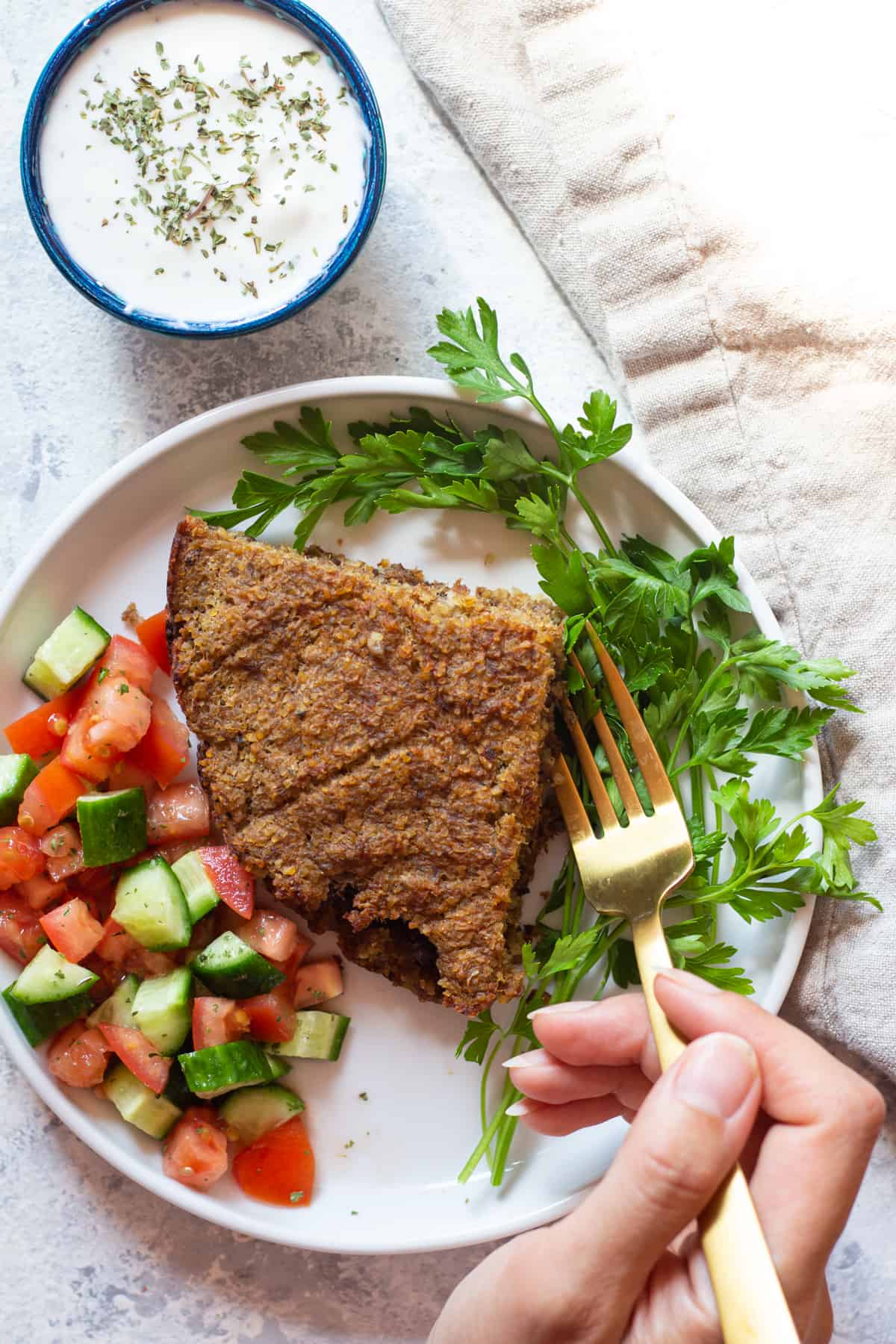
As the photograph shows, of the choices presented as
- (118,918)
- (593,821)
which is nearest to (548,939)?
(593,821)

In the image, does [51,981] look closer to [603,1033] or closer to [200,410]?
[603,1033]

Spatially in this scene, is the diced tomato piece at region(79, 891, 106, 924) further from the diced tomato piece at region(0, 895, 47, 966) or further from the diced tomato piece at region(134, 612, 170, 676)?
the diced tomato piece at region(134, 612, 170, 676)

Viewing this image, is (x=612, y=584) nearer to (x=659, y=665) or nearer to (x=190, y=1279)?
(x=659, y=665)

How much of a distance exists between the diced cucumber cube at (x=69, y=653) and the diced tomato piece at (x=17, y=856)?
0.44 metres

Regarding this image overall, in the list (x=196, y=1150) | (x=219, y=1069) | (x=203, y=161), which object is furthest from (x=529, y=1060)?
(x=203, y=161)

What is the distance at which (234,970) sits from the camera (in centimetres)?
323

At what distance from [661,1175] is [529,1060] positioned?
777 mm

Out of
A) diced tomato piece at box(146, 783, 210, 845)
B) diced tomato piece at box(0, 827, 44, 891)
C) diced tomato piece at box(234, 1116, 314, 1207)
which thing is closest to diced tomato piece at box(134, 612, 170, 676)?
diced tomato piece at box(146, 783, 210, 845)

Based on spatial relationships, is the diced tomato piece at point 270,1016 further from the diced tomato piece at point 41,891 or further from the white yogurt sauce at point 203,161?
the white yogurt sauce at point 203,161

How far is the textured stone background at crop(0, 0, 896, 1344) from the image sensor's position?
11.5 ft

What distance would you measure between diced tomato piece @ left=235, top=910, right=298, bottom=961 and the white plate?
0.76 feet

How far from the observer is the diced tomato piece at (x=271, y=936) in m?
3.30

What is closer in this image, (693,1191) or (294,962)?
(693,1191)

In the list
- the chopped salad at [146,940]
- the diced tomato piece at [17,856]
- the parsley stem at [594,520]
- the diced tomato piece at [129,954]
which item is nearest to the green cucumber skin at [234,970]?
the chopped salad at [146,940]
